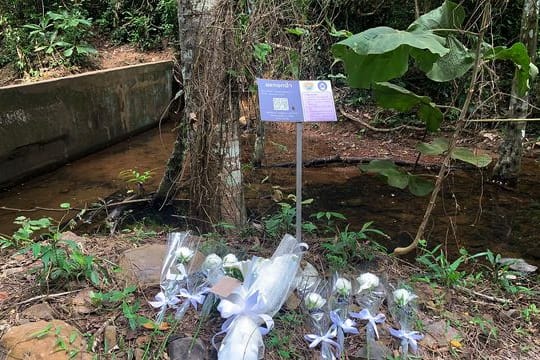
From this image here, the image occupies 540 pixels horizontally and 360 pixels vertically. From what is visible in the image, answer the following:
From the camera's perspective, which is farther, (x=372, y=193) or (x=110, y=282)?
(x=372, y=193)

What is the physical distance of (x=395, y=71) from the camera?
2.25 m

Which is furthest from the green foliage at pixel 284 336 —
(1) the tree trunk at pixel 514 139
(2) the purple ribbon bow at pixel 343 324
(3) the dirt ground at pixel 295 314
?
(1) the tree trunk at pixel 514 139

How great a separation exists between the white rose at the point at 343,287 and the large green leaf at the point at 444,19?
1.50 meters

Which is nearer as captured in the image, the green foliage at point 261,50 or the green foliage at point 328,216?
the green foliage at point 328,216

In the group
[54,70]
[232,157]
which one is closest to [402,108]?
[232,157]

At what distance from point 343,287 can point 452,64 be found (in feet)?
4.73

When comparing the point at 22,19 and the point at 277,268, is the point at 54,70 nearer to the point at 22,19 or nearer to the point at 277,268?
the point at 22,19

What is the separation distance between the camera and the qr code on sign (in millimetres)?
2166

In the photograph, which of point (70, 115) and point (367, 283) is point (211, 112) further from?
point (70, 115)

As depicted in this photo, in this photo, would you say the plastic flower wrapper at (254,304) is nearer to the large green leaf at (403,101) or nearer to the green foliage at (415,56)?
the green foliage at (415,56)

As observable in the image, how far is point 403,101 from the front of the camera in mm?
2609

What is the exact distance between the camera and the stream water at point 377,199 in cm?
382

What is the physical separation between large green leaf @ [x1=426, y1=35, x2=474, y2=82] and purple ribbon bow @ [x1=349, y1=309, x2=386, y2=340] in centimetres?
136

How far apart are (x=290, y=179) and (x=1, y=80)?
538cm
